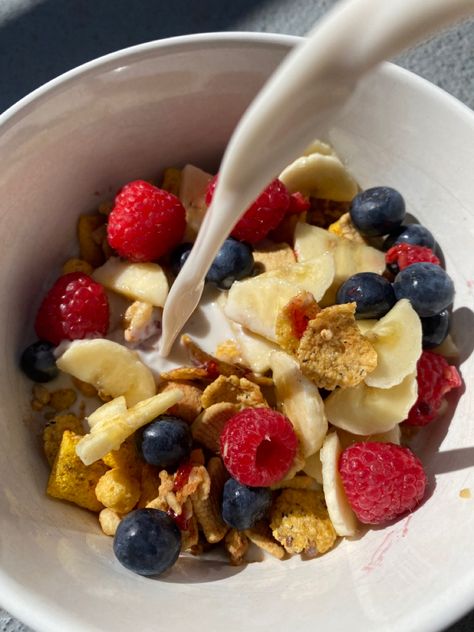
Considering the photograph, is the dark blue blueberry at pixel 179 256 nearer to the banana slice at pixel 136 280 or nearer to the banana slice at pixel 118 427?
the banana slice at pixel 136 280

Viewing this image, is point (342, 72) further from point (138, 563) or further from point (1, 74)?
point (1, 74)

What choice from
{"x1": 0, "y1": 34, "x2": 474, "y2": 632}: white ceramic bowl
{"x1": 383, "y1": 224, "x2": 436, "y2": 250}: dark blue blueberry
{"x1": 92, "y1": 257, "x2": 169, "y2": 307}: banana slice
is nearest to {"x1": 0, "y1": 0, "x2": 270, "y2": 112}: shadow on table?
{"x1": 0, "y1": 34, "x2": 474, "y2": 632}: white ceramic bowl

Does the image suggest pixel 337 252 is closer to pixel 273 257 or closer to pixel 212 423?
pixel 273 257

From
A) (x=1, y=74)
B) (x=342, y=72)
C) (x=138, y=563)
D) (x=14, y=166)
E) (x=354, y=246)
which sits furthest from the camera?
(x=1, y=74)

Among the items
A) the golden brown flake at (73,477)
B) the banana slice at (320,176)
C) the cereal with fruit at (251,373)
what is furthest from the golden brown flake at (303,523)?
the banana slice at (320,176)

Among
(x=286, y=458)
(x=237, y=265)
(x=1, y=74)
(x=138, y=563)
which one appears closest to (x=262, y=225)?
(x=237, y=265)

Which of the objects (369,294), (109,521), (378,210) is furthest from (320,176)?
(109,521)

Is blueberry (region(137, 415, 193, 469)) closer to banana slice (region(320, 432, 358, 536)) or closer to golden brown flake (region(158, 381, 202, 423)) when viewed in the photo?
golden brown flake (region(158, 381, 202, 423))
